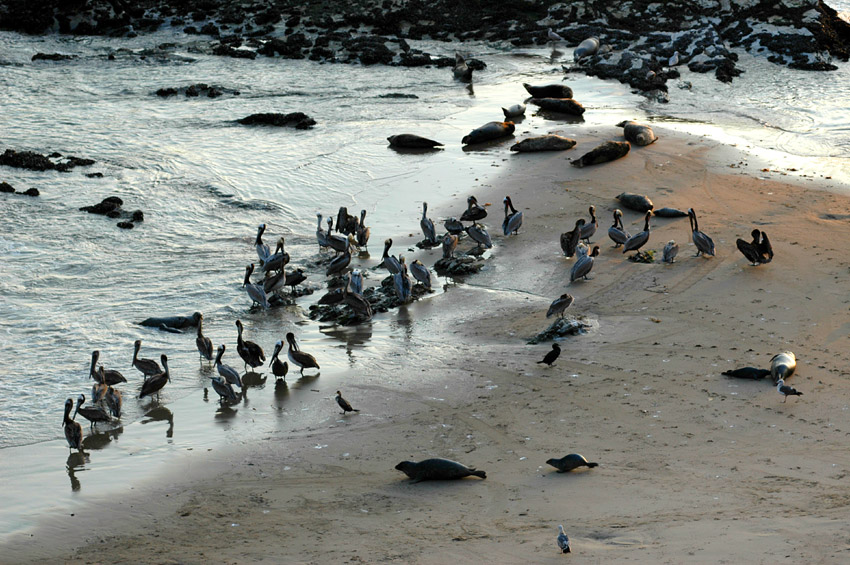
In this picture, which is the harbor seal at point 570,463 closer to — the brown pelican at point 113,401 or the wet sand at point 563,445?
the wet sand at point 563,445

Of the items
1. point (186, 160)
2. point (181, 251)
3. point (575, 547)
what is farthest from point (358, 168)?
point (575, 547)

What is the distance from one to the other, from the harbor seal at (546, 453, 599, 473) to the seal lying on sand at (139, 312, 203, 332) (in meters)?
7.22

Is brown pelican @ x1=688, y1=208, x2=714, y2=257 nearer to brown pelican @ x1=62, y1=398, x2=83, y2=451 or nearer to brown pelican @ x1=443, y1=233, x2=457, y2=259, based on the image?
brown pelican @ x1=443, y1=233, x2=457, y2=259

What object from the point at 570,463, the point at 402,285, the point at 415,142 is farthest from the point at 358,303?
the point at 415,142

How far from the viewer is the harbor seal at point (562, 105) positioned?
27.0 m

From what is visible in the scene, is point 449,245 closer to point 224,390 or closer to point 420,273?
point 420,273

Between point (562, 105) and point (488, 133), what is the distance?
4.01 metres

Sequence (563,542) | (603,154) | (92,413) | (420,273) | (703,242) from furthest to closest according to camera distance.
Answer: (603,154)
(703,242)
(420,273)
(92,413)
(563,542)

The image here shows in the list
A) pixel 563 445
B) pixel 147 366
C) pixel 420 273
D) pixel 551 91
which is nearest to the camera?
pixel 563 445

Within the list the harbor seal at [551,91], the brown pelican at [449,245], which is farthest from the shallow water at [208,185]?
the harbor seal at [551,91]

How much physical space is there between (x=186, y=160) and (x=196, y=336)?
35.1ft

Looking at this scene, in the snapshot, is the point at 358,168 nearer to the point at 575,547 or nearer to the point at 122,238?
the point at 122,238

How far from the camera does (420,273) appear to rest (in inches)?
608

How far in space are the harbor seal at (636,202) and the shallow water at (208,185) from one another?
3.58 meters
